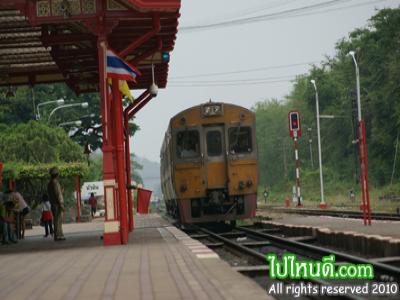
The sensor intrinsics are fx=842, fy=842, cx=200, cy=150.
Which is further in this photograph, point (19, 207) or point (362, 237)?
point (19, 207)

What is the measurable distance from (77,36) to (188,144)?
5867 millimetres

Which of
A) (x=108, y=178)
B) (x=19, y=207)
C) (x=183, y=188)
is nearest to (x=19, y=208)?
(x=19, y=207)

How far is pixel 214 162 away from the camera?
2328cm

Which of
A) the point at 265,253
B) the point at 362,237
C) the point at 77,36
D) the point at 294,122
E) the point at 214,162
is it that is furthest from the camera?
the point at 294,122

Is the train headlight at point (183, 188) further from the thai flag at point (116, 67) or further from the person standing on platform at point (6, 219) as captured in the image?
the thai flag at point (116, 67)

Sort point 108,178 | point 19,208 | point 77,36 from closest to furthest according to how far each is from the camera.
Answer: point 108,178 < point 77,36 < point 19,208

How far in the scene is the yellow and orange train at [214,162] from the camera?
23188 millimetres

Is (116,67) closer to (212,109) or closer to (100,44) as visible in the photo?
(100,44)

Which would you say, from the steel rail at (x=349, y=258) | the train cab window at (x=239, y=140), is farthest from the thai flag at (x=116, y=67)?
the train cab window at (x=239, y=140)

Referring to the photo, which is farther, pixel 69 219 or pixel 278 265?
pixel 69 219

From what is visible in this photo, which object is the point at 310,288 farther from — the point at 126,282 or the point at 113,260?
the point at 113,260

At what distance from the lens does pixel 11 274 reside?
11.9 m

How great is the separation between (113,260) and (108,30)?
5512 millimetres

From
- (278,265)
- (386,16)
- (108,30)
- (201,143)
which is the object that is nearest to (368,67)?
(386,16)
